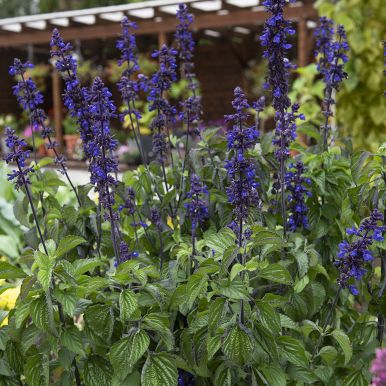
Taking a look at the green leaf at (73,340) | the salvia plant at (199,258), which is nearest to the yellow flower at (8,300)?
the salvia plant at (199,258)

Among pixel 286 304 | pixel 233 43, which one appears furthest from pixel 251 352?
pixel 233 43

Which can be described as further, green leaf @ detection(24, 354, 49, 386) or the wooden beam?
the wooden beam

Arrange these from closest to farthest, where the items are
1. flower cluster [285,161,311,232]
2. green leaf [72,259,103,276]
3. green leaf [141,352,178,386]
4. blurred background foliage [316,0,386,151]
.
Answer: green leaf [141,352,178,386] → green leaf [72,259,103,276] → flower cluster [285,161,311,232] → blurred background foliage [316,0,386,151]

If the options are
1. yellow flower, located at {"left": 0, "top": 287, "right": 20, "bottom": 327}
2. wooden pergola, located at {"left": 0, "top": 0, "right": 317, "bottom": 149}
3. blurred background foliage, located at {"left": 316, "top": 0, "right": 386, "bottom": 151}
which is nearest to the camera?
yellow flower, located at {"left": 0, "top": 287, "right": 20, "bottom": 327}

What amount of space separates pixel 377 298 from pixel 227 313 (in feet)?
1.90

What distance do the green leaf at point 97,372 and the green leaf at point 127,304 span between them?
26 centimetres

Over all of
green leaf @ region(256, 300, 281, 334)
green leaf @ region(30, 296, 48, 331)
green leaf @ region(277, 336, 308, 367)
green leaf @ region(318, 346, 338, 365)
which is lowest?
green leaf @ region(318, 346, 338, 365)

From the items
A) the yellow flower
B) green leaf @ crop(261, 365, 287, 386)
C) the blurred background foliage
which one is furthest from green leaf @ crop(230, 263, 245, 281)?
the blurred background foliage

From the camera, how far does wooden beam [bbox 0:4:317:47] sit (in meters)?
10.4

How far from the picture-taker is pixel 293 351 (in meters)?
1.98

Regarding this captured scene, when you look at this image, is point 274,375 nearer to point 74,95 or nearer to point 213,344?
point 213,344

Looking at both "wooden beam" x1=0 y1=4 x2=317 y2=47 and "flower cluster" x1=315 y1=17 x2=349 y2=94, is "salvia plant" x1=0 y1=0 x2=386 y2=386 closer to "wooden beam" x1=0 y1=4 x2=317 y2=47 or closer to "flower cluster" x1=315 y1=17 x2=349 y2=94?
"flower cluster" x1=315 y1=17 x2=349 y2=94

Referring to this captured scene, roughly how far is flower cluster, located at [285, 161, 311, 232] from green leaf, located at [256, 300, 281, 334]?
578 millimetres

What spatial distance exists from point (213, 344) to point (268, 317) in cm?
17
